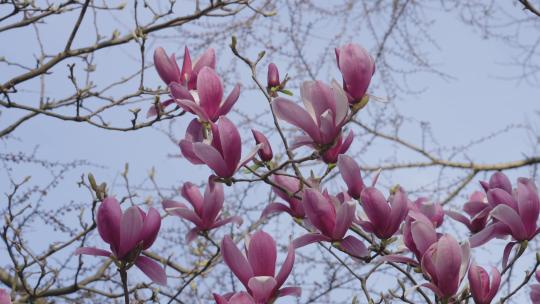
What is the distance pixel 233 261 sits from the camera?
882 mm

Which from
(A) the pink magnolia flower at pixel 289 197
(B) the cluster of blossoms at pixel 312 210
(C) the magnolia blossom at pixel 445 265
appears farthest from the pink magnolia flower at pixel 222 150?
(C) the magnolia blossom at pixel 445 265

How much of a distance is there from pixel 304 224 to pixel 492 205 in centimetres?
32

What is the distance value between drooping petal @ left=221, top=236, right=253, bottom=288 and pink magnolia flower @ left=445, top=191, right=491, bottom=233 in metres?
0.51

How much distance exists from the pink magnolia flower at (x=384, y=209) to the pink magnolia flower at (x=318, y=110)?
0.35 ft

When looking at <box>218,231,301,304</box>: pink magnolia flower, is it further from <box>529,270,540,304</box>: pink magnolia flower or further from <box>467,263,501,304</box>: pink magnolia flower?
<box>529,270,540,304</box>: pink magnolia flower

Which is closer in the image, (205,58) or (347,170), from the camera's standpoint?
(347,170)

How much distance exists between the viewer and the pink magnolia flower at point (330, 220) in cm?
99

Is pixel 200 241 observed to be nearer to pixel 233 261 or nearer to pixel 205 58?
pixel 205 58

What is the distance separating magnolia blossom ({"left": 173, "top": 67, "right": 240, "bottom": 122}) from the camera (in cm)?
111

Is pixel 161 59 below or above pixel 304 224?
above

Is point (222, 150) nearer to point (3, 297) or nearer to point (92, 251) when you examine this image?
point (92, 251)

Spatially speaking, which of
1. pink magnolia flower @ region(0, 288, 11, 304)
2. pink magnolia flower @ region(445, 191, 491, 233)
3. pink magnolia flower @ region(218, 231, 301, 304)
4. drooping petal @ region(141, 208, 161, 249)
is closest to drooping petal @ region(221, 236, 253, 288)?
pink magnolia flower @ region(218, 231, 301, 304)

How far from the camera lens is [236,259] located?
88 centimetres

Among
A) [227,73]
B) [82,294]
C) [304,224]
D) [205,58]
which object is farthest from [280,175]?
[227,73]
